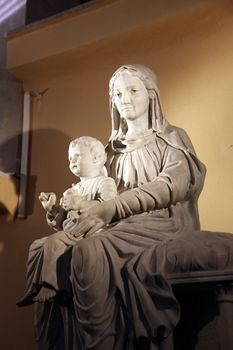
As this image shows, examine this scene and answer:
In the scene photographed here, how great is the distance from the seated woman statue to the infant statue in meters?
0.05

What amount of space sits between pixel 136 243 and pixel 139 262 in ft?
0.39

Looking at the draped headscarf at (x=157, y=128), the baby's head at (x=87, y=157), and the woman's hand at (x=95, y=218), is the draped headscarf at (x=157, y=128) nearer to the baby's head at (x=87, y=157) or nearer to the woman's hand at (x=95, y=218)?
the baby's head at (x=87, y=157)

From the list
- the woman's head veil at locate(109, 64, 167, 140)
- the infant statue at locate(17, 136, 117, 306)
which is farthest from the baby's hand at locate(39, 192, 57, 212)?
the woman's head veil at locate(109, 64, 167, 140)

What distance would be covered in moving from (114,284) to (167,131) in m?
0.88

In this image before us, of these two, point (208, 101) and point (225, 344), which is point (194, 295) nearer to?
point (225, 344)

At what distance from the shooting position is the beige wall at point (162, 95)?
3.28 metres

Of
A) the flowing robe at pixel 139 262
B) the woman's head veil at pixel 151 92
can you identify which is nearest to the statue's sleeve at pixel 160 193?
the flowing robe at pixel 139 262

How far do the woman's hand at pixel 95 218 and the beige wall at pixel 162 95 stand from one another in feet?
3.18

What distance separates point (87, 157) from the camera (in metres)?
2.56

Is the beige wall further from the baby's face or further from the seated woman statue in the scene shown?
the baby's face

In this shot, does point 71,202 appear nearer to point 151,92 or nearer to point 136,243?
point 136,243

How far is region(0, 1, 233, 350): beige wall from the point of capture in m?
3.28

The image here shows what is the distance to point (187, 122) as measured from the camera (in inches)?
135

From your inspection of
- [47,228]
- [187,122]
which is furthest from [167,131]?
[47,228]
